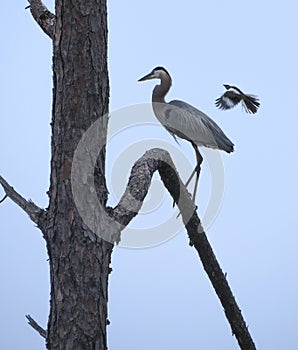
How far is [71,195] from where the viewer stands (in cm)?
141

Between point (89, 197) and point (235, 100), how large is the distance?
1.05 meters

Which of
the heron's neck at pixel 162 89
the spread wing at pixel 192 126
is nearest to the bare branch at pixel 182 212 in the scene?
the spread wing at pixel 192 126

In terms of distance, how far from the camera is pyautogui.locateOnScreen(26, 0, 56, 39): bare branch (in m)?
1.62

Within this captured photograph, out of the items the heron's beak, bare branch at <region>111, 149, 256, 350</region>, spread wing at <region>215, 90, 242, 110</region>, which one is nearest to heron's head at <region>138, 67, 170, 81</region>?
the heron's beak

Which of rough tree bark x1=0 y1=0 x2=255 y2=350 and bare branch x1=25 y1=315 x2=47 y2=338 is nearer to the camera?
rough tree bark x1=0 y1=0 x2=255 y2=350

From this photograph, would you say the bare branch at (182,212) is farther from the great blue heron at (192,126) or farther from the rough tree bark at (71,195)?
the great blue heron at (192,126)

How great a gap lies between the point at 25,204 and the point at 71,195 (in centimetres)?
15

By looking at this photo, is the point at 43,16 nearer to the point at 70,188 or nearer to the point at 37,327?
the point at 70,188

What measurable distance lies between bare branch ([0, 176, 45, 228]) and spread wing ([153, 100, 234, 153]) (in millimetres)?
1314

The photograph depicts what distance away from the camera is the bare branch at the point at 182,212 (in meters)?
1.49

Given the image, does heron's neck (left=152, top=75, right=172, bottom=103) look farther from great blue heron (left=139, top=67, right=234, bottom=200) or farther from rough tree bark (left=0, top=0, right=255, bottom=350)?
rough tree bark (left=0, top=0, right=255, bottom=350)

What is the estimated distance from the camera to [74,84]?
144 cm

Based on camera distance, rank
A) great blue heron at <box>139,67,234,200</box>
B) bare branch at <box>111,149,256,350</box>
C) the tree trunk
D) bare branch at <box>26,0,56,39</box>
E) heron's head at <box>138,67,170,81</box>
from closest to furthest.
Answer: the tree trunk < bare branch at <box>111,149,256,350</box> < bare branch at <box>26,0,56,39</box> < great blue heron at <box>139,67,234,200</box> < heron's head at <box>138,67,170,81</box>

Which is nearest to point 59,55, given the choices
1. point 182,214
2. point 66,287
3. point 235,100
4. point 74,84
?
point 74,84
